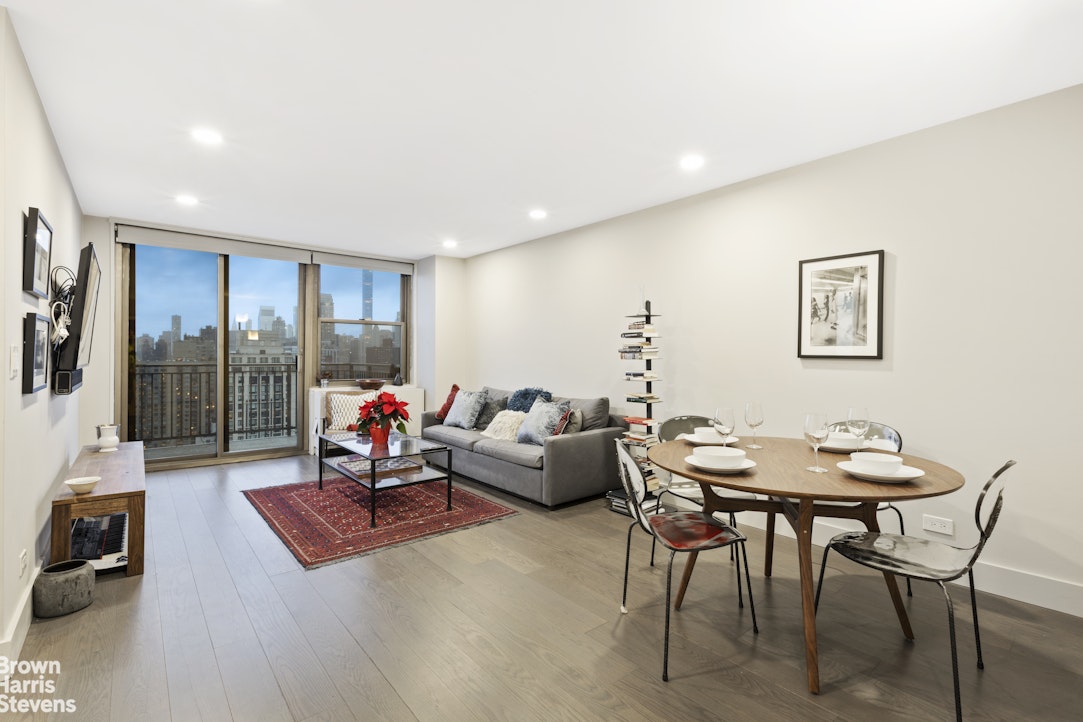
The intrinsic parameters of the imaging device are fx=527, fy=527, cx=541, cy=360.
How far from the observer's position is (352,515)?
13.3ft

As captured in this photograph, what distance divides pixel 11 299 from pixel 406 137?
2039mm

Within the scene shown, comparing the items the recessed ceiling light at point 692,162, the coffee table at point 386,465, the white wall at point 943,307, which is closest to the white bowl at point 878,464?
the white wall at point 943,307

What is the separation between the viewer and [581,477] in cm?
443

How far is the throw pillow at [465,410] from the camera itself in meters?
5.65

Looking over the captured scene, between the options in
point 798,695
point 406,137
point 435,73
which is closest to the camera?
point 798,695

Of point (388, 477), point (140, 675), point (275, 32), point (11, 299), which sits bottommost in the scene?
point (140, 675)

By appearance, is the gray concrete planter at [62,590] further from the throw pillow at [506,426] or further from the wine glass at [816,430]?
the wine glass at [816,430]

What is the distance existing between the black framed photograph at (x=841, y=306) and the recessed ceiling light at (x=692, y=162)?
0.98m

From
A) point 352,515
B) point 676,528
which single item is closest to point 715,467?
point 676,528

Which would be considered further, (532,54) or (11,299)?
(532,54)

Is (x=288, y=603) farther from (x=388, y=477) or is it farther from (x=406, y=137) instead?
(x=406, y=137)

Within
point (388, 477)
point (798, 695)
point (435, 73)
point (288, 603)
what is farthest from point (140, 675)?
point (435, 73)

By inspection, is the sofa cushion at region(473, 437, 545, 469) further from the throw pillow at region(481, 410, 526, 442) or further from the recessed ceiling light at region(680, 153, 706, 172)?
the recessed ceiling light at region(680, 153, 706, 172)

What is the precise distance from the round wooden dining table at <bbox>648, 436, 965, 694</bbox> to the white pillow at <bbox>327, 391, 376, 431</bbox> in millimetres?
4513
